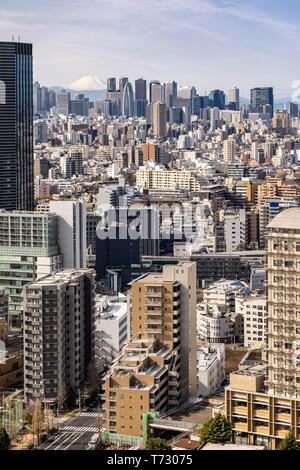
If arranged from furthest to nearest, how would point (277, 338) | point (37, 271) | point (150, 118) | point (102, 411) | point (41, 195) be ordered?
point (150, 118) → point (41, 195) → point (37, 271) → point (102, 411) → point (277, 338)

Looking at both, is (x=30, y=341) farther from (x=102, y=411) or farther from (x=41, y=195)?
(x=41, y=195)

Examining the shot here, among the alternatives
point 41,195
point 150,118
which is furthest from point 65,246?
point 150,118

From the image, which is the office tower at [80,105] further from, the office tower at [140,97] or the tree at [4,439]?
the tree at [4,439]

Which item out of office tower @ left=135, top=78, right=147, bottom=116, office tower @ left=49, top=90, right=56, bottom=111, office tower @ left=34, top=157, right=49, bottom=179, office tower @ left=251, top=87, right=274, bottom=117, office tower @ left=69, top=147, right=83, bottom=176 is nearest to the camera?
office tower @ left=34, top=157, right=49, bottom=179

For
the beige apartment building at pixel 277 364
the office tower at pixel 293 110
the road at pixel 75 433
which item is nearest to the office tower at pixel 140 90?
the office tower at pixel 293 110

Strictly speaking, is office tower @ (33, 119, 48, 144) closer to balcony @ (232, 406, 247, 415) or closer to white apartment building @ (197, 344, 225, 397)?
white apartment building @ (197, 344, 225, 397)

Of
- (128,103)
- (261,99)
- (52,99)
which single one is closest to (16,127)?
(52,99)

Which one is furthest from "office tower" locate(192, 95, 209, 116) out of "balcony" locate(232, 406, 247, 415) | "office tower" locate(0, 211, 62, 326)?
"balcony" locate(232, 406, 247, 415)
